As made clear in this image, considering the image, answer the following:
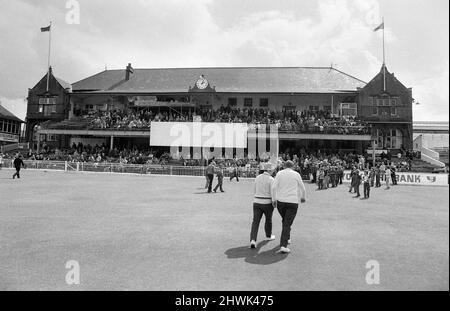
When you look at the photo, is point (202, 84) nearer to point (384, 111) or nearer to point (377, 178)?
point (384, 111)

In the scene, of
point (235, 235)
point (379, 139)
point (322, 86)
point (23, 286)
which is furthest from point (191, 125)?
point (23, 286)

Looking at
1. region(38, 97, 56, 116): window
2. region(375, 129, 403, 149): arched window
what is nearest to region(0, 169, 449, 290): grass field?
region(375, 129, 403, 149): arched window

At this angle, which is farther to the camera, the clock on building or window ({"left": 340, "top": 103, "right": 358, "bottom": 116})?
the clock on building

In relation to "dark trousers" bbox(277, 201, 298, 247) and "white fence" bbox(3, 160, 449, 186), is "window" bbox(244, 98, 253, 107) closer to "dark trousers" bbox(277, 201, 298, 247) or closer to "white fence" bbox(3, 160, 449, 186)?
"white fence" bbox(3, 160, 449, 186)

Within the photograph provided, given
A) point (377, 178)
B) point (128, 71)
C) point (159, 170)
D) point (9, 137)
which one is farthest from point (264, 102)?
point (9, 137)

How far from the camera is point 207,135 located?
34156 mm

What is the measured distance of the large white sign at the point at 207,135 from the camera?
3378 cm

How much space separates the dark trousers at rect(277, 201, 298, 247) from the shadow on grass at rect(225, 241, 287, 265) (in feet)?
0.96

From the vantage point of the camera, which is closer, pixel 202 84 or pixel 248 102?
pixel 202 84

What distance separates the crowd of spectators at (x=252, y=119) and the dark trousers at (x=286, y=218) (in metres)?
27.4

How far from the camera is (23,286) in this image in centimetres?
463

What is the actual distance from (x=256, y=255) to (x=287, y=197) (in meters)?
1.19

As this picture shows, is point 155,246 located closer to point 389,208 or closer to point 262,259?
point 262,259

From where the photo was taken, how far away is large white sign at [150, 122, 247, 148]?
3378 centimetres
